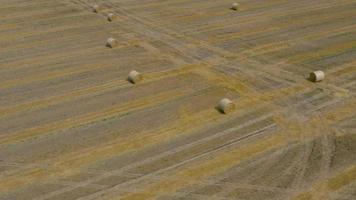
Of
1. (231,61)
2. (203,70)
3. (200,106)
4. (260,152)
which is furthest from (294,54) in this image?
(260,152)

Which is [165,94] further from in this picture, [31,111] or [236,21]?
[236,21]

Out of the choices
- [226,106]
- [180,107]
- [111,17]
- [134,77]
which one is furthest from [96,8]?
[226,106]

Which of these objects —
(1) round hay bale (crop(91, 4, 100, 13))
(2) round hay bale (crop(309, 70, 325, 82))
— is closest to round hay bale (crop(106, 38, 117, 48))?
(1) round hay bale (crop(91, 4, 100, 13))

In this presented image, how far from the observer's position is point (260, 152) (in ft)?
46.1

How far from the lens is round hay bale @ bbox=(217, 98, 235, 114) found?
53.4 feet

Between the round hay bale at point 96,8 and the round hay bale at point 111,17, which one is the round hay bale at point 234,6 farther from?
→ the round hay bale at point 96,8

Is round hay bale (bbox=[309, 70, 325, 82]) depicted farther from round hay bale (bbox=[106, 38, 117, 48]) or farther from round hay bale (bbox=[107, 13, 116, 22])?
round hay bale (bbox=[107, 13, 116, 22])

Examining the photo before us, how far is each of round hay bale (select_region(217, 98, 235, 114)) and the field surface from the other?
31 centimetres

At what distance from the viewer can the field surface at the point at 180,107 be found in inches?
508

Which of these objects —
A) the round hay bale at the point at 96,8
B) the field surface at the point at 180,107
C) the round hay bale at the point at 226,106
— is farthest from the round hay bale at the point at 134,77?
the round hay bale at the point at 96,8

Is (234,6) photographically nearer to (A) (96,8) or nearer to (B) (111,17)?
(B) (111,17)

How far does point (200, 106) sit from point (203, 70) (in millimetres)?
3554

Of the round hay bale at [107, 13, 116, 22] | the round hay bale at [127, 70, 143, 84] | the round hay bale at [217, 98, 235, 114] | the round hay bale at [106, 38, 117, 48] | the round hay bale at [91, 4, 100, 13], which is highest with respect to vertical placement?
the round hay bale at [91, 4, 100, 13]

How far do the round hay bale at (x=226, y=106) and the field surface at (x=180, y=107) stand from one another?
306 millimetres
